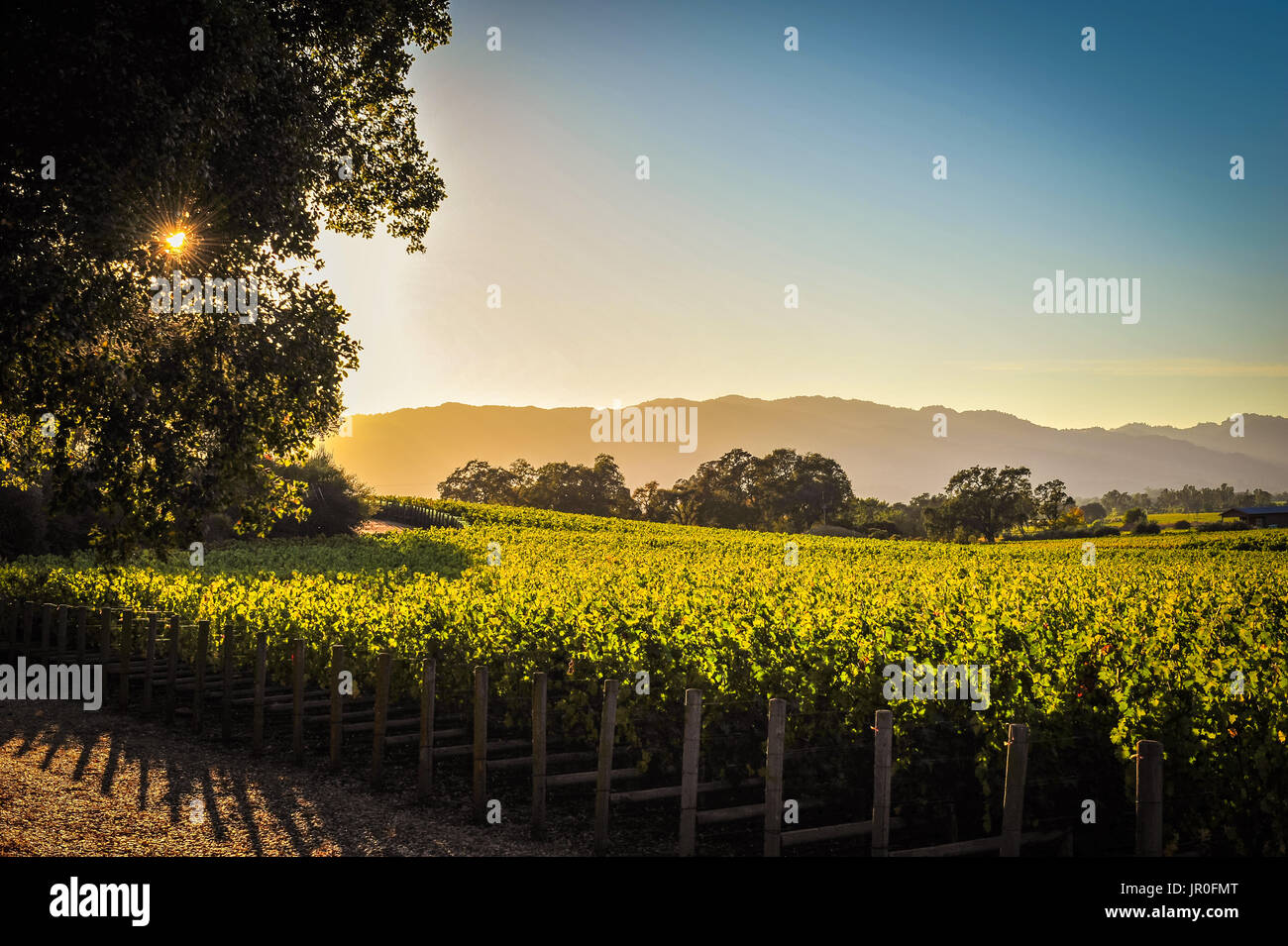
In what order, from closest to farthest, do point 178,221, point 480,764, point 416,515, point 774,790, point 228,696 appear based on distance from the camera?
point 774,790
point 480,764
point 178,221
point 228,696
point 416,515

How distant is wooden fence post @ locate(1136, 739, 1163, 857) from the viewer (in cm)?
572

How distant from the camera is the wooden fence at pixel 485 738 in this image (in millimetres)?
6875

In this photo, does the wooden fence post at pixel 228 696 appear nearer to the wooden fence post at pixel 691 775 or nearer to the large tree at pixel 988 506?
the wooden fence post at pixel 691 775

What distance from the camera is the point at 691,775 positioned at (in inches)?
326

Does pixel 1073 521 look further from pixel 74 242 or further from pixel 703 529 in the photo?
pixel 74 242

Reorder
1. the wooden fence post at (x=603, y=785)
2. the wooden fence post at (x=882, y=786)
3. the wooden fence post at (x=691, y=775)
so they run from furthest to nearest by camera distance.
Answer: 1. the wooden fence post at (x=603, y=785)
2. the wooden fence post at (x=691, y=775)
3. the wooden fence post at (x=882, y=786)

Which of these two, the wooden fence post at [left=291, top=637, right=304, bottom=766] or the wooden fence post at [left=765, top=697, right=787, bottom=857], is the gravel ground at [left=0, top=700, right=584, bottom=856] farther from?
the wooden fence post at [left=765, top=697, right=787, bottom=857]

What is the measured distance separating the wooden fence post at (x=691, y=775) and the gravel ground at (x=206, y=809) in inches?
60.3

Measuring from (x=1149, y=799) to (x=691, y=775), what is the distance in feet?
12.9

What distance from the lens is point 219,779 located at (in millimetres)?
11391

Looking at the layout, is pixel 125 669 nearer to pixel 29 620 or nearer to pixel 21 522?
pixel 29 620

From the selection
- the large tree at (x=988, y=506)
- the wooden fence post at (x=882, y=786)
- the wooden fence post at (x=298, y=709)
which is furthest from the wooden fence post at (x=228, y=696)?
the large tree at (x=988, y=506)

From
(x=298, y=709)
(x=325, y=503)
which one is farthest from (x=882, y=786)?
(x=325, y=503)

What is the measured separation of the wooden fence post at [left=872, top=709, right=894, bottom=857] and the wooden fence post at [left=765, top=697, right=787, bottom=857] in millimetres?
840
